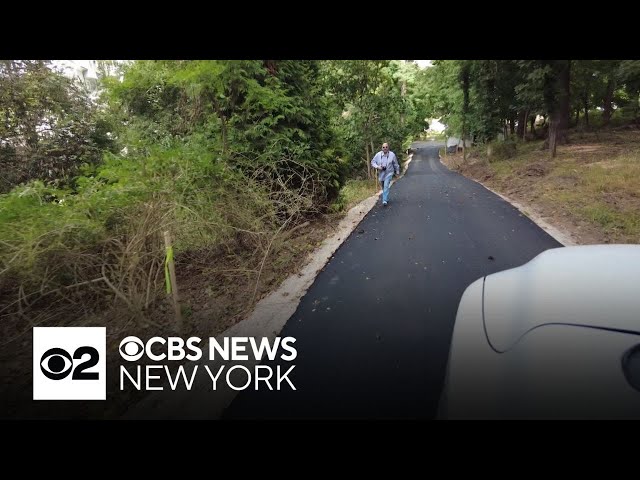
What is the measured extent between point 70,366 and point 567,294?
11.0ft

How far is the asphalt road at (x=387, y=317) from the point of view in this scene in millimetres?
2445

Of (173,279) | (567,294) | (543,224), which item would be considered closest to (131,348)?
(173,279)

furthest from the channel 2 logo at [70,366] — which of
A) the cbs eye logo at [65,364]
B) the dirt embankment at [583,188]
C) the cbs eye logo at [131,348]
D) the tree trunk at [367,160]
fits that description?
the tree trunk at [367,160]

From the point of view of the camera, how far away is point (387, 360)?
2.86 meters

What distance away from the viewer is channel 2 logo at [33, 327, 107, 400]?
2486 mm

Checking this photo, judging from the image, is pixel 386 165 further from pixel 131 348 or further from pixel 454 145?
pixel 454 145

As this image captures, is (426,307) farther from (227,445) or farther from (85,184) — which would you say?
(85,184)

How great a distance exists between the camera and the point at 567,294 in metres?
1.50

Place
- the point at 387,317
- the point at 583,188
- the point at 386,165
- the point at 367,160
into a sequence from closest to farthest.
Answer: the point at 387,317 < the point at 583,188 < the point at 386,165 < the point at 367,160

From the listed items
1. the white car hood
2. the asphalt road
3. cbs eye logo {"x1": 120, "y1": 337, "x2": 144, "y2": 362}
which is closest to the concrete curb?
the asphalt road

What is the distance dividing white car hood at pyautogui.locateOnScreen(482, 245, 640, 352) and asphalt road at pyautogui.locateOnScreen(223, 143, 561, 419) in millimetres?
1091

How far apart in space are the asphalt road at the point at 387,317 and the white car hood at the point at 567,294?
1091mm
